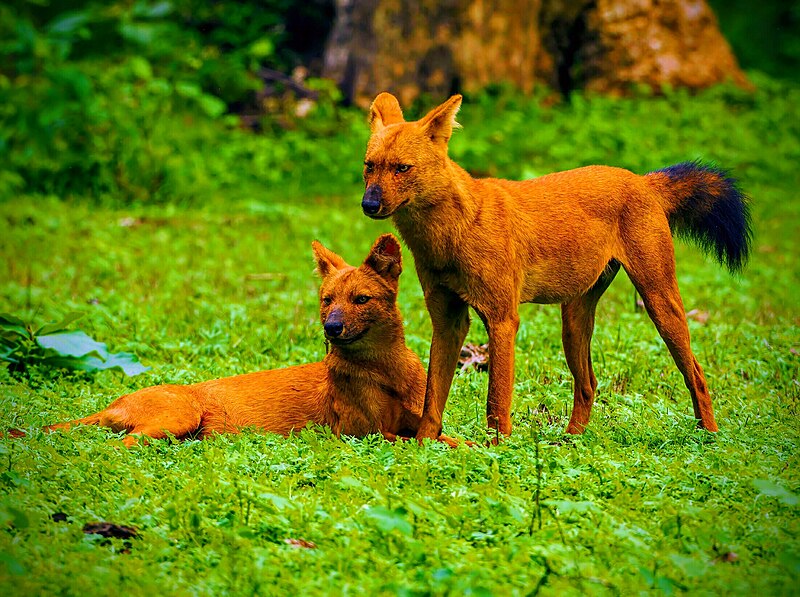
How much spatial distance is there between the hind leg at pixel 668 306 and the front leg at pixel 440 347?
963 mm

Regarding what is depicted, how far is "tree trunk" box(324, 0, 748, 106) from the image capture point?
13.4 m

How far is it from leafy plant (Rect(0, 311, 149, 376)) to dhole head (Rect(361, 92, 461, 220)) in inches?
99.2

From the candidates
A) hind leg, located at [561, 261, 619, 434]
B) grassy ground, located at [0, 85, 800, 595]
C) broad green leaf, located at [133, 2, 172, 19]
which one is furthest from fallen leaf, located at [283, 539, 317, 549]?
broad green leaf, located at [133, 2, 172, 19]

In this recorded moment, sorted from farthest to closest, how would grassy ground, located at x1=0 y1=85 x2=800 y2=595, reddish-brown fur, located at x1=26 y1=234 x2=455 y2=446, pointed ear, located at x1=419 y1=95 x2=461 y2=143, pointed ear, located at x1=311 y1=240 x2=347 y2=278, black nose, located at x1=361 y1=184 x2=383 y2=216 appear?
pointed ear, located at x1=311 y1=240 x2=347 y2=278 → reddish-brown fur, located at x1=26 y1=234 x2=455 y2=446 → pointed ear, located at x1=419 y1=95 x2=461 y2=143 → black nose, located at x1=361 y1=184 x2=383 y2=216 → grassy ground, located at x1=0 y1=85 x2=800 y2=595

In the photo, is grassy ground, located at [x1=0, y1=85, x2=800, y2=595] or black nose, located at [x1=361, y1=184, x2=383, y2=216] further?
black nose, located at [x1=361, y1=184, x2=383, y2=216]

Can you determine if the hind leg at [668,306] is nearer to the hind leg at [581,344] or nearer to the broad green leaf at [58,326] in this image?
the hind leg at [581,344]

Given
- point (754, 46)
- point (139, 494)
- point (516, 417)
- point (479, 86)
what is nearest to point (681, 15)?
point (479, 86)

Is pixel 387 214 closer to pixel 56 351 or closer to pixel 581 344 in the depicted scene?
pixel 581 344

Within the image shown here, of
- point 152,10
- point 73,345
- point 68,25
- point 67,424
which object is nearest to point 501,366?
point 67,424

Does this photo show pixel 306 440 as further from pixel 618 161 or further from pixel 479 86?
pixel 479 86

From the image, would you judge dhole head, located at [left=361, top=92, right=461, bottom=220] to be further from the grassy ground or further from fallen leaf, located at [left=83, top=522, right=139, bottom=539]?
fallen leaf, located at [left=83, top=522, right=139, bottom=539]

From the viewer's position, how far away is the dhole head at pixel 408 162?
16.1 feet

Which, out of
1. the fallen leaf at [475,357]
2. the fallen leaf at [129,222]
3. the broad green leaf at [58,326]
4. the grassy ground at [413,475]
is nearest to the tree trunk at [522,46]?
the fallen leaf at [129,222]

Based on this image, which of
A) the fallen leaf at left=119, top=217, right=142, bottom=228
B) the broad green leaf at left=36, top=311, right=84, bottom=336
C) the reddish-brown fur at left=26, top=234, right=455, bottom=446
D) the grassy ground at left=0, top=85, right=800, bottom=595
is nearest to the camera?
the grassy ground at left=0, top=85, right=800, bottom=595
